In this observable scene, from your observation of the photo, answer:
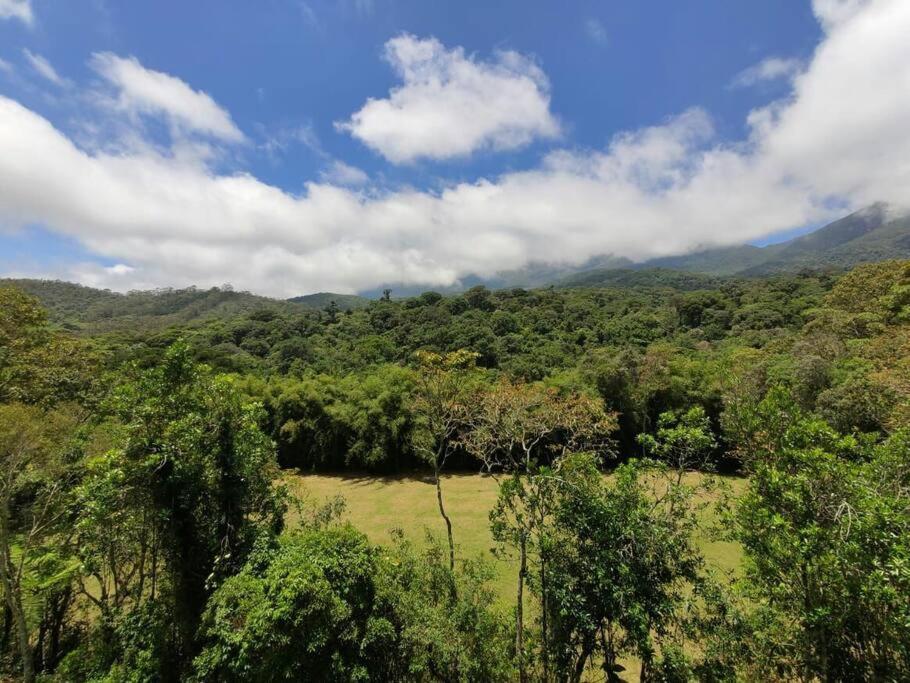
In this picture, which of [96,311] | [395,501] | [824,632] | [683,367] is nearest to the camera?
[824,632]

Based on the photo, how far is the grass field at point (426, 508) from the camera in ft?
41.2

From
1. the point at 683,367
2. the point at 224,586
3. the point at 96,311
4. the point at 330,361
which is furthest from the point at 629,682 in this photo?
the point at 96,311

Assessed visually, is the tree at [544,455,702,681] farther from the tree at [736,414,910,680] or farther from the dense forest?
the tree at [736,414,910,680]

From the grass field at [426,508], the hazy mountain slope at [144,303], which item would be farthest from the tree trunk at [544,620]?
the hazy mountain slope at [144,303]

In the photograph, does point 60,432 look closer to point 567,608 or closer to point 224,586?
point 224,586

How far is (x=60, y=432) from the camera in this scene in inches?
356

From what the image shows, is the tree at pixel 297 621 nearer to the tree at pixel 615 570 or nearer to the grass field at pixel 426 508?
the tree at pixel 615 570

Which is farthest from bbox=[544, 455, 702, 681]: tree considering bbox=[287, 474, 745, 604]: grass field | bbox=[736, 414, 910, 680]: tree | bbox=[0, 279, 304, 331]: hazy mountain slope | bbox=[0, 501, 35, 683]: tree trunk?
bbox=[0, 279, 304, 331]: hazy mountain slope

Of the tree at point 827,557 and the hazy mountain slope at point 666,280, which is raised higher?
the hazy mountain slope at point 666,280

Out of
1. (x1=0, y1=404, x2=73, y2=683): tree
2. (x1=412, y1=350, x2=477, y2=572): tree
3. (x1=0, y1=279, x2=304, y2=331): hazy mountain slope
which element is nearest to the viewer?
(x1=0, y1=404, x2=73, y2=683): tree

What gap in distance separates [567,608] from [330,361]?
41238mm

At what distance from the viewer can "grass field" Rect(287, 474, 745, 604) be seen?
494 inches

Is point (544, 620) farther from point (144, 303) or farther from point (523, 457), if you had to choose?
point (144, 303)

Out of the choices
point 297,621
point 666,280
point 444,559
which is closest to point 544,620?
point 297,621
